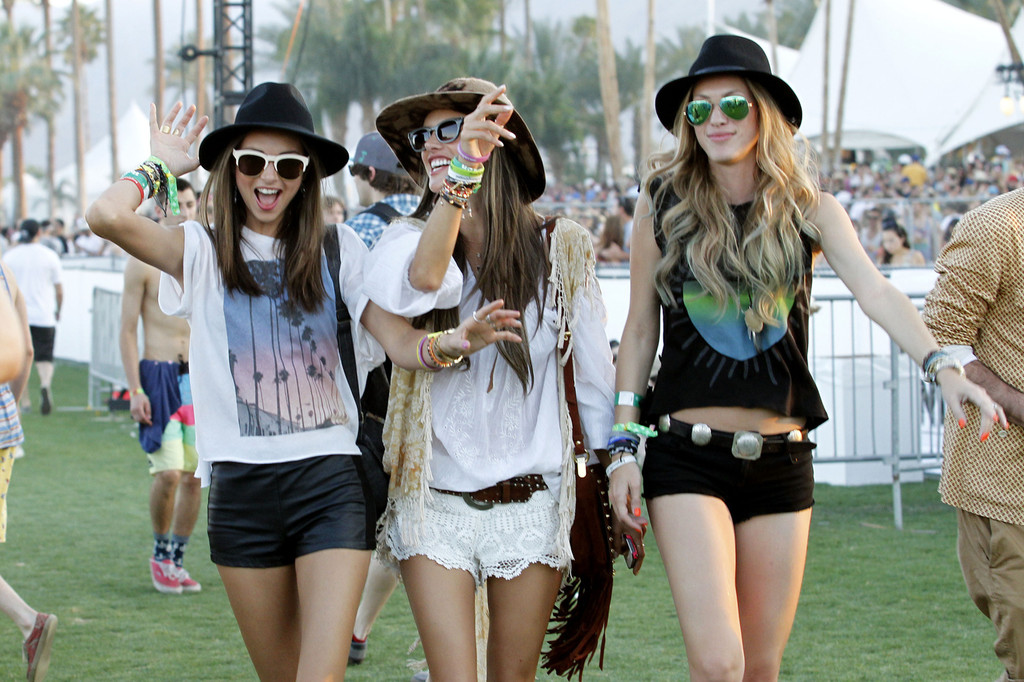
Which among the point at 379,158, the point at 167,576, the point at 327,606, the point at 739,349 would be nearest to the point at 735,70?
the point at 739,349

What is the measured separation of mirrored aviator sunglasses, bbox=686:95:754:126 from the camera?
142 inches

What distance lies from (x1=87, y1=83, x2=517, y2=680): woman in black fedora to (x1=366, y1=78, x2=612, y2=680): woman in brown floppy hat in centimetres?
14

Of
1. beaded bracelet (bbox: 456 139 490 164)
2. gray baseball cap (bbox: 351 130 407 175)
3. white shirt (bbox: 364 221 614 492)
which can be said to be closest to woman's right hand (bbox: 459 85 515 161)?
beaded bracelet (bbox: 456 139 490 164)

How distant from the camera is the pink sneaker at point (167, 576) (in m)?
6.91

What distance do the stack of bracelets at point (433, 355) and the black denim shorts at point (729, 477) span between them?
675mm

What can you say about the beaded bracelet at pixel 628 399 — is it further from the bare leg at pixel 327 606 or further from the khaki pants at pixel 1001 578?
the khaki pants at pixel 1001 578

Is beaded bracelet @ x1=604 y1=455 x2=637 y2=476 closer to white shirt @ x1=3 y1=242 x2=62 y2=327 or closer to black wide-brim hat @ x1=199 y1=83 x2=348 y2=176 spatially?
black wide-brim hat @ x1=199 y1=83 x2=348 y2=176

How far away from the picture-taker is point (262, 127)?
3514 mm

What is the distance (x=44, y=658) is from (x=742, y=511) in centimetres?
320

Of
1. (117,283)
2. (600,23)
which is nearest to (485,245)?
(117,283)

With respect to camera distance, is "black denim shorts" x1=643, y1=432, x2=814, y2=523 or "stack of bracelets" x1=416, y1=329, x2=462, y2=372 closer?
"stack of bracelets" x1=416, y1=329, x2=462, y2=372

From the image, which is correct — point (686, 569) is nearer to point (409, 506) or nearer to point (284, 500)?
point (409, 506)

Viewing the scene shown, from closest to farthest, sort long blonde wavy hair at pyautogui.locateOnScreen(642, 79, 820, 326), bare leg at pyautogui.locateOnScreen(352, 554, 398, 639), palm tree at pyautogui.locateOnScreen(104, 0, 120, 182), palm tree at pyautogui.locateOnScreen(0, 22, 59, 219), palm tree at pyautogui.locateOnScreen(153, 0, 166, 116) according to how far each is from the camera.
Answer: long blonde wavy hair at pyautogui.locateOnScreen(642, 79, 820, 326)
bare leg at pyautogui.locateOnScreen(352, 554, 398, 639)
palm tree at pyautogui.locateOnScreen(153, 0, 166, 116)
palm tree at pyautogui.locateOnScreen(104, 0, 120, 182)
palm tree at pyautogui.locateOnScreen(0, 22, 59, 219)

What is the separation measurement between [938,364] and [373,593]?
289 cm
